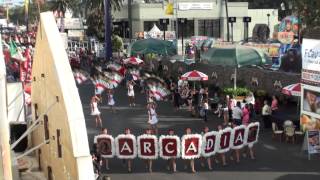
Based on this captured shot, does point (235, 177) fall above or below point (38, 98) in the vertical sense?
below

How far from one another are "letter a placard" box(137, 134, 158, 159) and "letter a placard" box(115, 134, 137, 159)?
21cm

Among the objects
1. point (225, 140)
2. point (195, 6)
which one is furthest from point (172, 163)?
point (195, 6)

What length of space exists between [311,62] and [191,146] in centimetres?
682

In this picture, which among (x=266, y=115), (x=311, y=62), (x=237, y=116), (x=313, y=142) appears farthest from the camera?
(x=266, y=115)

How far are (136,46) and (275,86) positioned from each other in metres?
14.1

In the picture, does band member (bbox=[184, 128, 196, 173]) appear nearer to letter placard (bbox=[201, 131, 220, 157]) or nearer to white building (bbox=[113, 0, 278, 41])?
letter placard (bbox=[201, 131, 220, 157])

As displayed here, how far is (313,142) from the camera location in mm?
21188

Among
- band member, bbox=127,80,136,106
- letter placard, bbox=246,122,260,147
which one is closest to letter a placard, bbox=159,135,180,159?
letter placard, bbox=246,122,260,147

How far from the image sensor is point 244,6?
7269 centimetres

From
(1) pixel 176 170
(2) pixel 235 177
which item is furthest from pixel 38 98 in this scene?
(2) pixel 235 177

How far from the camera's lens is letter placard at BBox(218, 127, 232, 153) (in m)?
20.4

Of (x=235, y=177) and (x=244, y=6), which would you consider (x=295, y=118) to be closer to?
(x=235, y=177)

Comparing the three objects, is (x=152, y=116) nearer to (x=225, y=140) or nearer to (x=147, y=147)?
(x=225, y=140)

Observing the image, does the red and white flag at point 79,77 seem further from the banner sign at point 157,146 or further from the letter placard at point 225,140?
the letter placard at point 225,140
